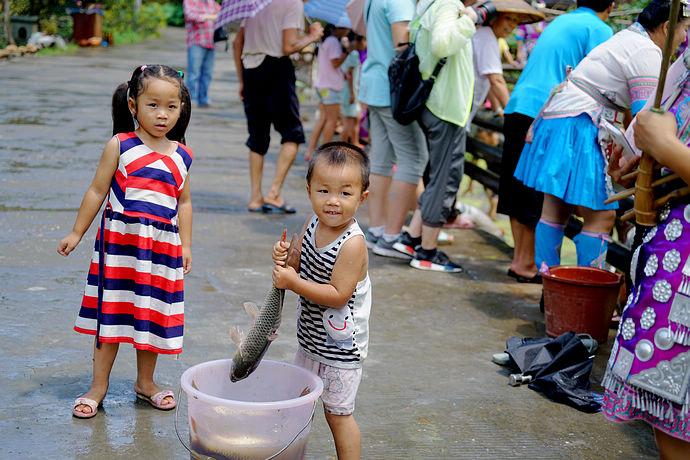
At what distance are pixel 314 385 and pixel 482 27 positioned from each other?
182 inches

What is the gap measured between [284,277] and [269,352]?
1.82m

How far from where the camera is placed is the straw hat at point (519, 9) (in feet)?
23.0

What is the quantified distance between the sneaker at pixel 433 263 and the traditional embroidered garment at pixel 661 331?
3980mm

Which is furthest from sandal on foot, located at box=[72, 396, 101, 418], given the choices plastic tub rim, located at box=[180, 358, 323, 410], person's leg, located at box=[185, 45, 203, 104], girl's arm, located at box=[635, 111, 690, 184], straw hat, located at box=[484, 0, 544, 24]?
person's leg, located at box=[185, 45, 203, 104]

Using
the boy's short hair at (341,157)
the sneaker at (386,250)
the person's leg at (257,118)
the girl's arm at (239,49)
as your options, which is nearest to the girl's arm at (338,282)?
the boy's short hair at (341,157)

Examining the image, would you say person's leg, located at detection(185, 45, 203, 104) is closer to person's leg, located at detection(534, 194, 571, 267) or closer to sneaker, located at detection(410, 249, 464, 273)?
sneaker, located at detection(410, 249, 464, 273)

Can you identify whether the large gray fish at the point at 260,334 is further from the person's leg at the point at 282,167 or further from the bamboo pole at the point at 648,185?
the person's leg at the point at 282,167

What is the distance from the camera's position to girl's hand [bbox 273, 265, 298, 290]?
3.24 m

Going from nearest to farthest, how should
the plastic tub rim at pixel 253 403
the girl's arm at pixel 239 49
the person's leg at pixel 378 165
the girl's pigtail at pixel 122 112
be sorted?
the plastic tub rim at pixel 253 403, the girl's pigtail at pixel 122 112, the person's leg at pixel 378 165, the girl's arm at pixel 239 49

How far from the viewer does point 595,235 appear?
19.1 ft

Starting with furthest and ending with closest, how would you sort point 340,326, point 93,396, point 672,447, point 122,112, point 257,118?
point 257,118, point 122,112, point 93,396, point 340,326, point 672,447

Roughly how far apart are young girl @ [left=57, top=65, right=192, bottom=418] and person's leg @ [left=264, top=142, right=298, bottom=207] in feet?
14.2

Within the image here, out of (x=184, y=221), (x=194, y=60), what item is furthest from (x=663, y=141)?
(x=194, y=60)

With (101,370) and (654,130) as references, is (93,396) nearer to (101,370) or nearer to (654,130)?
(101,370)
